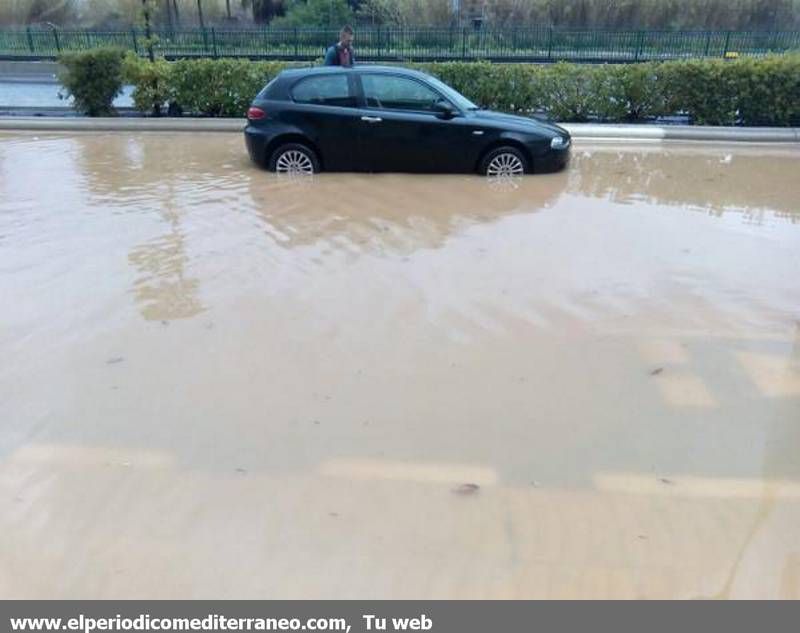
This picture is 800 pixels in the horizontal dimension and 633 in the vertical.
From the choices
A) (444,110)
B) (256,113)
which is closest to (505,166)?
(444,110)

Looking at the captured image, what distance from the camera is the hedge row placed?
12.1m

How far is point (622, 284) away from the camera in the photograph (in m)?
5.46

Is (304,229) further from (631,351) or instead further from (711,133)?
(711,133)

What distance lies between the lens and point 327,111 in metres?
8.82

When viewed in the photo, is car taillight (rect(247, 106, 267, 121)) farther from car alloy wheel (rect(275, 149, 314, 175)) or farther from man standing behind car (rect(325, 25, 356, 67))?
man standing behind car (rect(325, 25, 356, 67))

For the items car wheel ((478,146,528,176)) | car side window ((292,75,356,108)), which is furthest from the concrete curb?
car side window ((292,75,356,108))

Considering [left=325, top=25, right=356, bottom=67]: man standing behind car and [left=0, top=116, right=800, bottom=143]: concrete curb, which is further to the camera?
[left=0, top=116, right=800, bottom=143]: concrete curb

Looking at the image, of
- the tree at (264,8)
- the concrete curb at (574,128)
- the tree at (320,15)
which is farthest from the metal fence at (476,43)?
the tree at (264,8)

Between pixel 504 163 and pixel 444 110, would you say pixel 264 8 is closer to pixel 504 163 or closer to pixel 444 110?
pixel 444 110

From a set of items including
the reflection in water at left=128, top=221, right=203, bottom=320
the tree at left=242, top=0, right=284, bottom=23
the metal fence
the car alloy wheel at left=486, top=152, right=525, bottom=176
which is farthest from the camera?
the tree at left=242, top=0, right=284, bottom=23

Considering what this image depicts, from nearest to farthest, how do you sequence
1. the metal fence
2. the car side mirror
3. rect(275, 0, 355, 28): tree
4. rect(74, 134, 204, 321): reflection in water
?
1. rect(74, 134, 204, 321): reflection in water
2. the car side mirror
3. the metal fence
4. rect(275, 0, 355, 28): tree

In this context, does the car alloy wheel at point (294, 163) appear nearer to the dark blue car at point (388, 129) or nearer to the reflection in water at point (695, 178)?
the dark blue car at point (388, 129)

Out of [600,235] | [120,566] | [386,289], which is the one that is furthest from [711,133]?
[120,566]

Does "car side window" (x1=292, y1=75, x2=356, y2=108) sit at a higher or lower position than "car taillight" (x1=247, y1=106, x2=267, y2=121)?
higher
